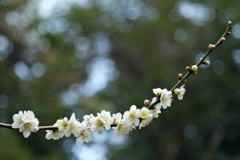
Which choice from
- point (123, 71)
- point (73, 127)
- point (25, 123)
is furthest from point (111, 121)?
point (123, 71)

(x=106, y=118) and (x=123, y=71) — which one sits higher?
(x=123, y=71)

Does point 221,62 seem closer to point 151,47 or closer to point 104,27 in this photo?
point 151,47

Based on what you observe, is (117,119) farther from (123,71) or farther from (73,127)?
(123,71)

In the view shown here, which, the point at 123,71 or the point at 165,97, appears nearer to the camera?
the point at 165,97

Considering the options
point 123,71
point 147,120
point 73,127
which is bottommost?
point 147,120

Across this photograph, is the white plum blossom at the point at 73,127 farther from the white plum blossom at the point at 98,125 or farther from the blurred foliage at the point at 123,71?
the blurred foliage at the point at 123,71

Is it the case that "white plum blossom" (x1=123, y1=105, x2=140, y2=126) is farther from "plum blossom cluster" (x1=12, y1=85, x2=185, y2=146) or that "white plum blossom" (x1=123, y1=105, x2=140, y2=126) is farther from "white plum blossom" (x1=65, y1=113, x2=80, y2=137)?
"white plum blossom" (x1=65, y1=113, x2=80, y2=137)

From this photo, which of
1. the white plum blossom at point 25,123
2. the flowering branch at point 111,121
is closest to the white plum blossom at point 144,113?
the flowering branch at point 111,121

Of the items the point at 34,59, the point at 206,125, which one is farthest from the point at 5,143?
the point at 206,125
